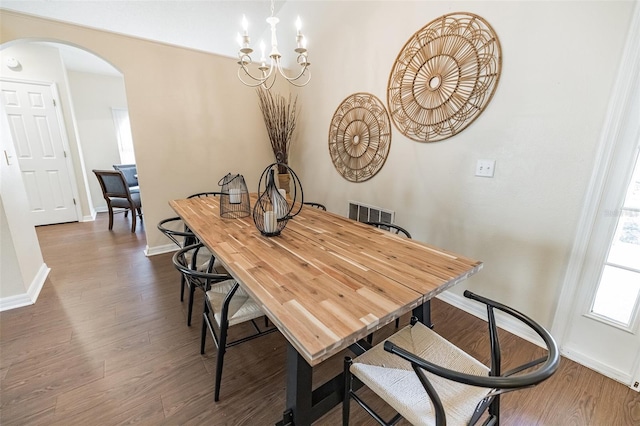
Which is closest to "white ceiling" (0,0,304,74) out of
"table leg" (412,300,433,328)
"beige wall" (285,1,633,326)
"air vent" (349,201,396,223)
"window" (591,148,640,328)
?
"beige wall" (285,1,633,326)

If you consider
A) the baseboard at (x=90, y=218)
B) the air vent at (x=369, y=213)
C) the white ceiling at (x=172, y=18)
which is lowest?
the baseboard at (x=90, y=218)

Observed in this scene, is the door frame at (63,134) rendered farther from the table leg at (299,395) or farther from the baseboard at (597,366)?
the baseboard at (597,366)

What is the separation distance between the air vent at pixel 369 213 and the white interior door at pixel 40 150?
4.61 meters

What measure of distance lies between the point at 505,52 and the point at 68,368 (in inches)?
126

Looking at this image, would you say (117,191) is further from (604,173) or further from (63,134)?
(604,173)

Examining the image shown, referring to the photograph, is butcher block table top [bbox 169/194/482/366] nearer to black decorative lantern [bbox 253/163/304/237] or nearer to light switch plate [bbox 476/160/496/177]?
black decorative lantern [bbox 253/163/304/237]

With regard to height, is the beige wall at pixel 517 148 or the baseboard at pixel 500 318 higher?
the beige wall at pixel 517 148

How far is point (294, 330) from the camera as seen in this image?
0.76m

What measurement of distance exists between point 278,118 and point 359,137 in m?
1.31

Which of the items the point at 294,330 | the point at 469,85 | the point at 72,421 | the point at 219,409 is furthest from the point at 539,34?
the point at 72,421

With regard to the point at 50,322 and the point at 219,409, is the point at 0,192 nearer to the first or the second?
the point at 50,322

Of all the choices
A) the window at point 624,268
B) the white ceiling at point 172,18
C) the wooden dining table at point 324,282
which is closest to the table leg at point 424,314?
the wooden dining table at point 324,282

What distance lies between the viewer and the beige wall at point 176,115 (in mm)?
2596

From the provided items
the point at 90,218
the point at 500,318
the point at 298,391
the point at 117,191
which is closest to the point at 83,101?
the point at 90,218
